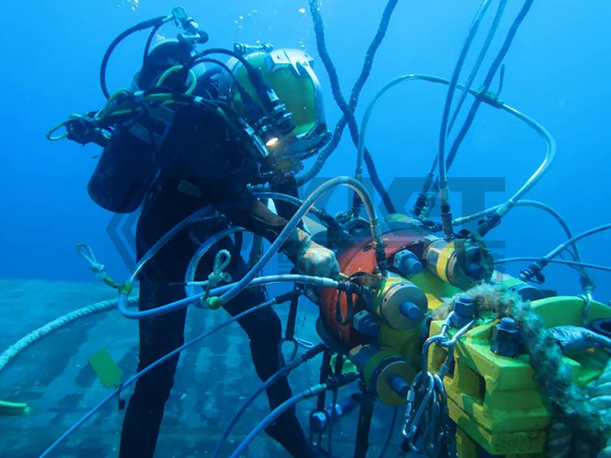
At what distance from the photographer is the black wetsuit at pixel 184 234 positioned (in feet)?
6.20

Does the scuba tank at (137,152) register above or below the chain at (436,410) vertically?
above

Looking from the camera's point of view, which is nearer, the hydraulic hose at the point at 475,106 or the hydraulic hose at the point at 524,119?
the hydraulic hose at the point at 524,119

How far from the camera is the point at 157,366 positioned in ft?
7.83

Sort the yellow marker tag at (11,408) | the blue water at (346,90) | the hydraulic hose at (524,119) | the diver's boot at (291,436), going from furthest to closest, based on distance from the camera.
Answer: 1. the blue water at (346,90)
2. the yellow marker tag at (11,408)
3. the diver's boot at (291,436)
4. the hydraulic hose at (524,119)

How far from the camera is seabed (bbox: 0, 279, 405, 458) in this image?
10.4 feet

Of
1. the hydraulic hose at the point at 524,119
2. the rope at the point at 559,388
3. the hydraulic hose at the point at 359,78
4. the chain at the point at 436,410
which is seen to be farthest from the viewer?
the hydraulic hose at the point at 359,78

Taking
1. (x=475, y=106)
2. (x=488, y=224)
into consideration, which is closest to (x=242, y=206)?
(x=488, y=224)

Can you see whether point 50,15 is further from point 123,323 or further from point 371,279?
point 371,279

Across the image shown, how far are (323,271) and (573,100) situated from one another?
45.5 meters

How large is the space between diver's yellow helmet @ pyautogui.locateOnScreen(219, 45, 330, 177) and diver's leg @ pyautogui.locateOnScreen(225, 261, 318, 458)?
3.14ft

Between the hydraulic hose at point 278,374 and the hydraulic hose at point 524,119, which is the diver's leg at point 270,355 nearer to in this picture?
the hydraulic hose at point 278,374

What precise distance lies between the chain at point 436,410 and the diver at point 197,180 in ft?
2.22

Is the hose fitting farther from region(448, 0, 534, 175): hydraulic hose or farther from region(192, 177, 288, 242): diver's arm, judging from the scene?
region(192, 177, 288, 242): diver's arm

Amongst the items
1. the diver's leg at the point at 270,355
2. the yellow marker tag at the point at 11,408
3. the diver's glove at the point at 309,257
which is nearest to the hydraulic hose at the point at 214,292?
the diver's glove at the point at 309,257
